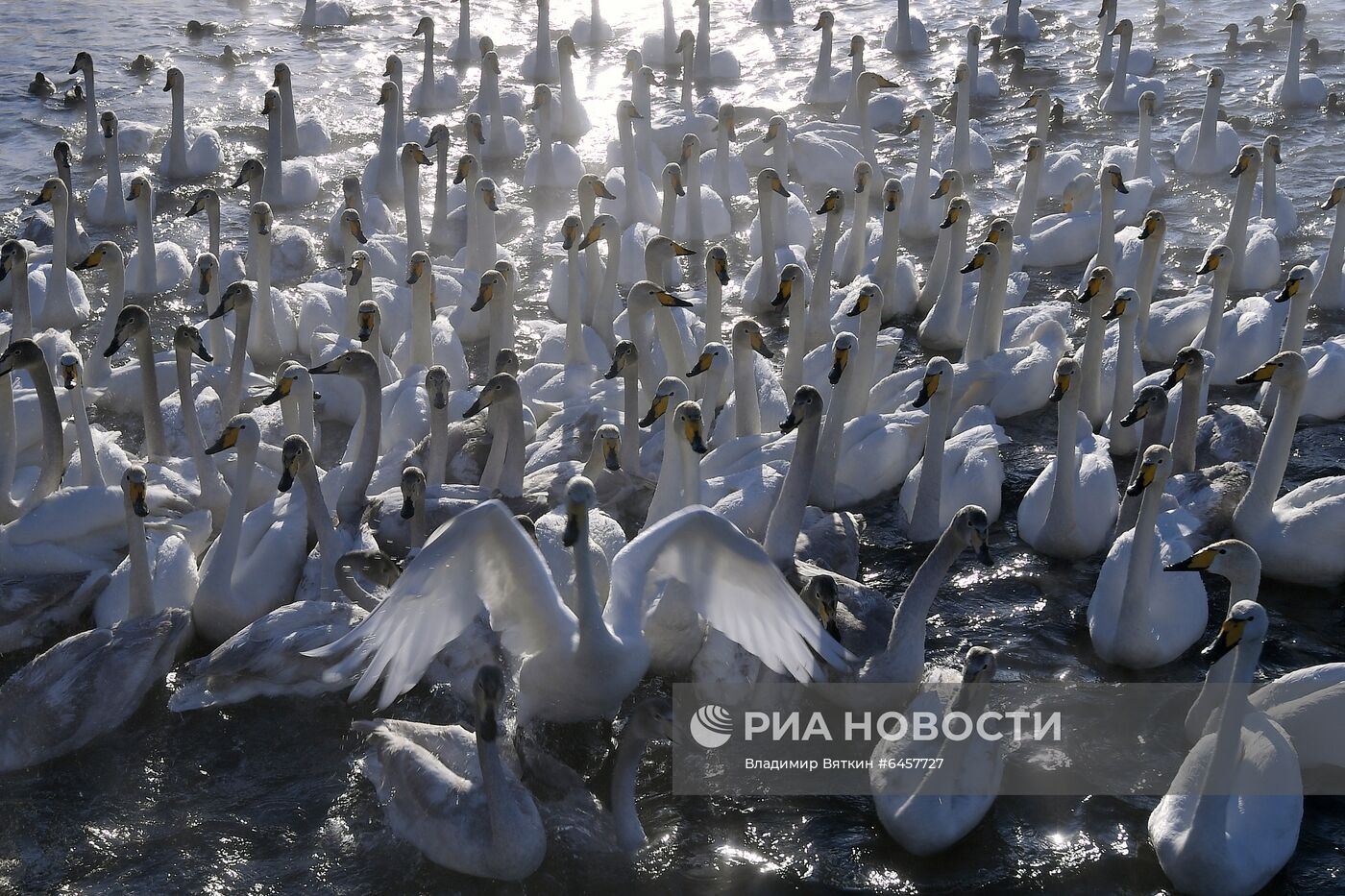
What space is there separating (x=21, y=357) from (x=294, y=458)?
90.8 inches

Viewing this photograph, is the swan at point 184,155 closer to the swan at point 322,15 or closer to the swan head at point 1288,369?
the swan at point 322,15

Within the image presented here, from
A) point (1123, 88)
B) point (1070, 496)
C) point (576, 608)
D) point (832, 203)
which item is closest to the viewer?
point (576, 608)

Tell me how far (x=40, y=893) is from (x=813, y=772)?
3876mm

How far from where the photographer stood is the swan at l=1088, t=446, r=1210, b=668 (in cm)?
796

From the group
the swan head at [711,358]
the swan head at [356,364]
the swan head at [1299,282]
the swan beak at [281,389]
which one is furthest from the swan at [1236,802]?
the swan beak at [281,389]

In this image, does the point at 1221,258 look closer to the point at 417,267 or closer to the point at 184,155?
the point at 417,267

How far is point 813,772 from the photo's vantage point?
25.1 ft

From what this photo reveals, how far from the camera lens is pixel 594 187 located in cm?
1307

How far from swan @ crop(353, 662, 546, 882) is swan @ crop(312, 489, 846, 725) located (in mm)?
334

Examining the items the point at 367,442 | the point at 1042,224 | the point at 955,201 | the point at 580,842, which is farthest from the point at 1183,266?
the point at 580,842

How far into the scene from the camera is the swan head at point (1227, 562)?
746 cm

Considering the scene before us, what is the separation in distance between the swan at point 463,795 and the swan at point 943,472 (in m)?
3.54

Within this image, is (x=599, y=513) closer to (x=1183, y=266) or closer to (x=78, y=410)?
(x=78, y=410)

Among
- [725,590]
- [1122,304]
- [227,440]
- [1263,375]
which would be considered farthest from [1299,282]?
[227,440]
